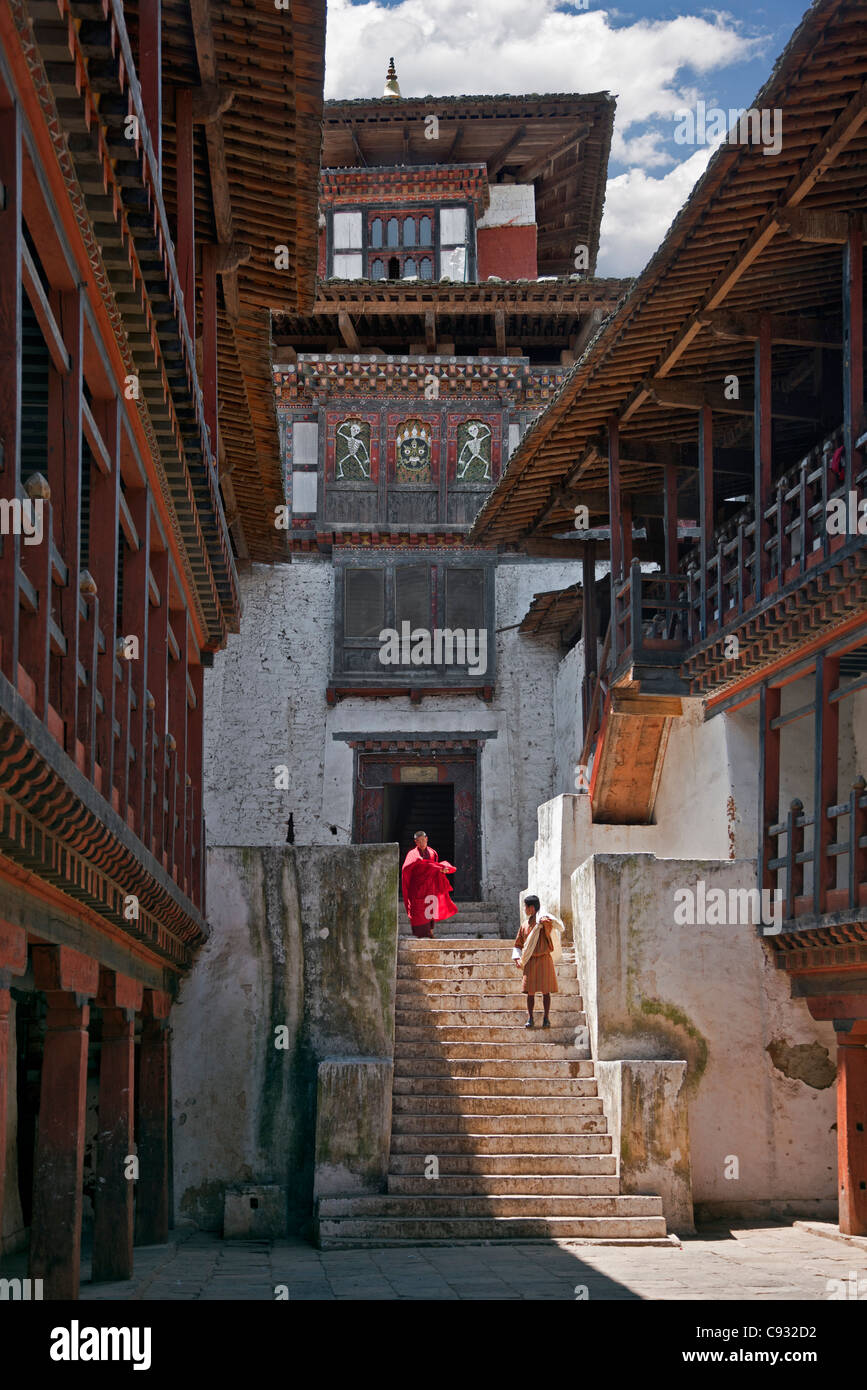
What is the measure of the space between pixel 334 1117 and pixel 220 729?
11041 mm

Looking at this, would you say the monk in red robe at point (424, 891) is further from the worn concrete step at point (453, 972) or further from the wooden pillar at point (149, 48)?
the wooden pillar at point (149, 48)

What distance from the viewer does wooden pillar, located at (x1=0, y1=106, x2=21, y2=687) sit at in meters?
5.27

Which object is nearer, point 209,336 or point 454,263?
point 209,336

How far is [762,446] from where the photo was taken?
1373cm

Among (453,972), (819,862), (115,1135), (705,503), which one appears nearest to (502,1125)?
(453,972)

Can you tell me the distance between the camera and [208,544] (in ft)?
38.0

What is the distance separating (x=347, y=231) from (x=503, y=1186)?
60.4 ft

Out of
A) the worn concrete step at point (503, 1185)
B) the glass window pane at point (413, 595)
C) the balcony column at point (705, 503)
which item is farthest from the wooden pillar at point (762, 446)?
the glass window pane at point (413, 595)

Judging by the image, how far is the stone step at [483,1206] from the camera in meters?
11.9

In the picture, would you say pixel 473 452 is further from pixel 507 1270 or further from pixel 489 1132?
pixel 507 1270

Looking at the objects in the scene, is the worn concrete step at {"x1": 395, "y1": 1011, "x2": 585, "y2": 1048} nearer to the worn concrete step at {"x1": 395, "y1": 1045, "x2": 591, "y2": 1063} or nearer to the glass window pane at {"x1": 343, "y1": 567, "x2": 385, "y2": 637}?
the worn concrete step at {"x1": 395, "y1": 1045, "x2": 591, "y2": 1063}

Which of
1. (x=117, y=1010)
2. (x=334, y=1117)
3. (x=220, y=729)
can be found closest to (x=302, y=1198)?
(x=334, y=1117)

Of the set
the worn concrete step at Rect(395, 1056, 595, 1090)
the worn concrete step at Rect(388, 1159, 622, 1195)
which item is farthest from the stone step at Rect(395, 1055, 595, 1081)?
the worn concrete step at Rect(388, 1159, 622, 1195)

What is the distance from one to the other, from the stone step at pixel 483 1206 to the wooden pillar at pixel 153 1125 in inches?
53.4
